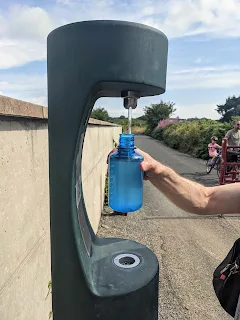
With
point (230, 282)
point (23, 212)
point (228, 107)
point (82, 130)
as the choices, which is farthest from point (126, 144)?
point (228, 107)

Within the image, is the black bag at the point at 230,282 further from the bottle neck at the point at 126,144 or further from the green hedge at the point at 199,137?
the green hedge at the point at 199,137

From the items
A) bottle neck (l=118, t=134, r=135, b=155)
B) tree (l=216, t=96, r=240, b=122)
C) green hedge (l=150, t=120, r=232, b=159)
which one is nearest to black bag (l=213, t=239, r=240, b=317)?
bottle neck (l=118, t=134, r=135, b=155)

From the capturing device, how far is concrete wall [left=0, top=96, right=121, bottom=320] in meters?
1.21

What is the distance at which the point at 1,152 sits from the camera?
1180 millimetres

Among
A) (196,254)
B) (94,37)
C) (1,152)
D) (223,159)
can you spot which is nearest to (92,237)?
(1,152)

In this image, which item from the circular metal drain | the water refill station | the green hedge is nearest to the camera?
the water refill station

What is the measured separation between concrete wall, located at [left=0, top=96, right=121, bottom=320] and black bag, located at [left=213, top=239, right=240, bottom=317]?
886 mm

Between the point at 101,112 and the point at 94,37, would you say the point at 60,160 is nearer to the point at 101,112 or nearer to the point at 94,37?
the point at 94,37

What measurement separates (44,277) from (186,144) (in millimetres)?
16501

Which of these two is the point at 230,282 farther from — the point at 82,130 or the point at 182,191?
the point at 82,130

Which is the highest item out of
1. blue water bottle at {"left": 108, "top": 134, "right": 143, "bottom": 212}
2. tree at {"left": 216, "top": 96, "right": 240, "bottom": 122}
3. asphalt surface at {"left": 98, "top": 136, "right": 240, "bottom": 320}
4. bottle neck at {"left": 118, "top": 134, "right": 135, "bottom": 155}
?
tree at {"left": 216, "top": 96, "right": 240, "bottom": 122}

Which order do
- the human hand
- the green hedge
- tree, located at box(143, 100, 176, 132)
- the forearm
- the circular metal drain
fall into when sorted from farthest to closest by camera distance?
tree, located at box(143, 100, 176, 132) → the green hedge → the forearm → the human hand → the circular metal drain

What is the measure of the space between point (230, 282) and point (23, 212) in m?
0.98

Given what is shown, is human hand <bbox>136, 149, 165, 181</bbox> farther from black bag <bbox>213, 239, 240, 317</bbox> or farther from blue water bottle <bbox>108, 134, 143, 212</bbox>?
black bag <bbox>213, 239, 240, 317</bbox>
